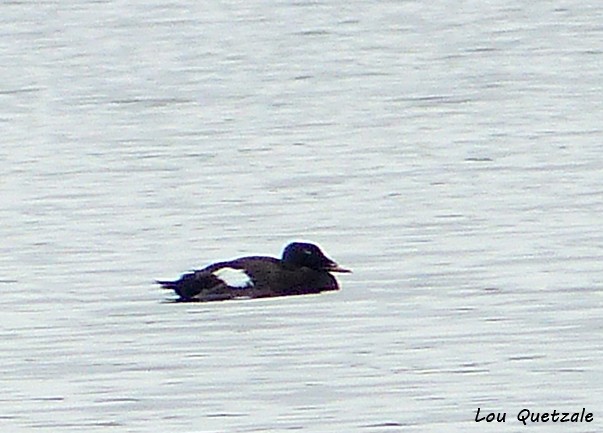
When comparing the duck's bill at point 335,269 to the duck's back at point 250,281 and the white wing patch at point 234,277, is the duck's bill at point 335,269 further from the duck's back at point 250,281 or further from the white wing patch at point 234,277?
the white wing patch at point 234,277

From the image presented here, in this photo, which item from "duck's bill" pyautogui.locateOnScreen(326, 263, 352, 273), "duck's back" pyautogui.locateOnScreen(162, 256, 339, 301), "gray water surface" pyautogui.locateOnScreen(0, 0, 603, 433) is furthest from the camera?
"duck's bill" pyautogui.locateOnScreen(326, 263, 352, 273)

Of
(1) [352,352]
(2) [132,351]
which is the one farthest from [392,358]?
(2) [132,351]

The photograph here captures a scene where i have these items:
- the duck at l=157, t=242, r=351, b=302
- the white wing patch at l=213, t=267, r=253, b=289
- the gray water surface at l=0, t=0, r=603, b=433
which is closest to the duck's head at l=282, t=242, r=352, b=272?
the duck at l=157, t=242, r=351, b=302

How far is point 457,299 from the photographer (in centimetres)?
1399

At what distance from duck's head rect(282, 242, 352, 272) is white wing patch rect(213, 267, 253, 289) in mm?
401

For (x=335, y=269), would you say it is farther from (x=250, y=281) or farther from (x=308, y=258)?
(x=250, y=281)

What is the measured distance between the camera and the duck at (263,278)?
1425 centimetres

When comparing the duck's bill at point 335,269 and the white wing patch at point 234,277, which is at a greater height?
the white wing patch at point 234,277

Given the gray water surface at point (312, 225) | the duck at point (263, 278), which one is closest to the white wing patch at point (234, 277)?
the duck at point (263, 278)

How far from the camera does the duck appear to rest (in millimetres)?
14250

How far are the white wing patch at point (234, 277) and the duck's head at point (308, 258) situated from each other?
0.40m

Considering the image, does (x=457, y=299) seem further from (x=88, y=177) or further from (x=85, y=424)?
(x=88, y=177)

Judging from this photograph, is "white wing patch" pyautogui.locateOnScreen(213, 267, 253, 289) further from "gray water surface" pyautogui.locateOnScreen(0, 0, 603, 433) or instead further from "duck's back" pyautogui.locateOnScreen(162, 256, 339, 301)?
"gray water surface" pyautogui.locateOnScreen(0, 0, 603, 433)

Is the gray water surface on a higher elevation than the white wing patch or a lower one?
lower
